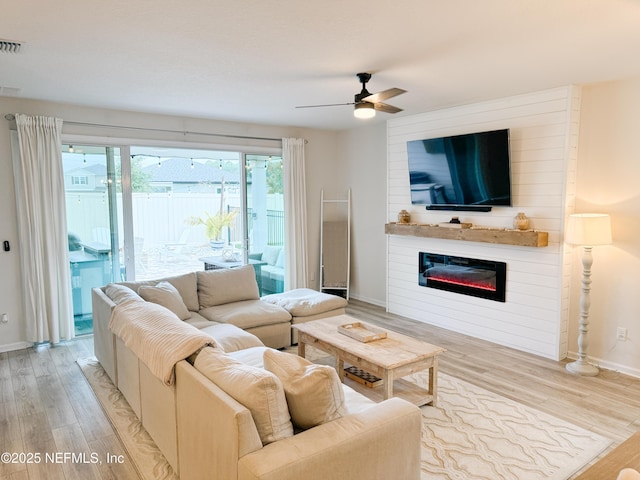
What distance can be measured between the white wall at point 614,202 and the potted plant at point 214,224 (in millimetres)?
4478

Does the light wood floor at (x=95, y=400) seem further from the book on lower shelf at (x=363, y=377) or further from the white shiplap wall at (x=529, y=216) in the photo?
the book on lower shelf at (x=363, y=377)

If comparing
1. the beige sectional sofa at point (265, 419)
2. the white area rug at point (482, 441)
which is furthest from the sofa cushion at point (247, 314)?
the beige sectional sofa at point (265, 419)

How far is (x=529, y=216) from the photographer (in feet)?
14.5

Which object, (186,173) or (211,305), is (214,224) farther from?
(211,305)

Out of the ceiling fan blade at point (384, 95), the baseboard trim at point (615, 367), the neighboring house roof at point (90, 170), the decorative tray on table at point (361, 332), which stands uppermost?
the ceiling fan blade at point (384, 95)

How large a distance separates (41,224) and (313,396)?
402 centimetres

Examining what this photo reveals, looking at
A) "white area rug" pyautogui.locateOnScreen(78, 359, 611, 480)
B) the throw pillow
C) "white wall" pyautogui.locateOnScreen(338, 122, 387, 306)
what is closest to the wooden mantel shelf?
"white wall" pyautogui.locateOnScreen(338, 122, 387, 306)

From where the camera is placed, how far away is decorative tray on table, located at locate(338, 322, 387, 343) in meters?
3.46

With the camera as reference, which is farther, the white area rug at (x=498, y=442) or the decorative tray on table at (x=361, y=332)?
the decorative tray on table at (x=361, y=332)

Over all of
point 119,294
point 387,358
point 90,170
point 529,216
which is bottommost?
point 387,358

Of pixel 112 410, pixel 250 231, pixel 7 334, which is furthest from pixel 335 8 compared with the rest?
pixel 7 334

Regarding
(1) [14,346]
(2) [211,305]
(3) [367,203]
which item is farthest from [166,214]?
(3) [367,203]

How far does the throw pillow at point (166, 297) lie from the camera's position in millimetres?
3942

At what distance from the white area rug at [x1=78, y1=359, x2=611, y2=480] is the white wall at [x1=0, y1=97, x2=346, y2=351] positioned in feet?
6.01
